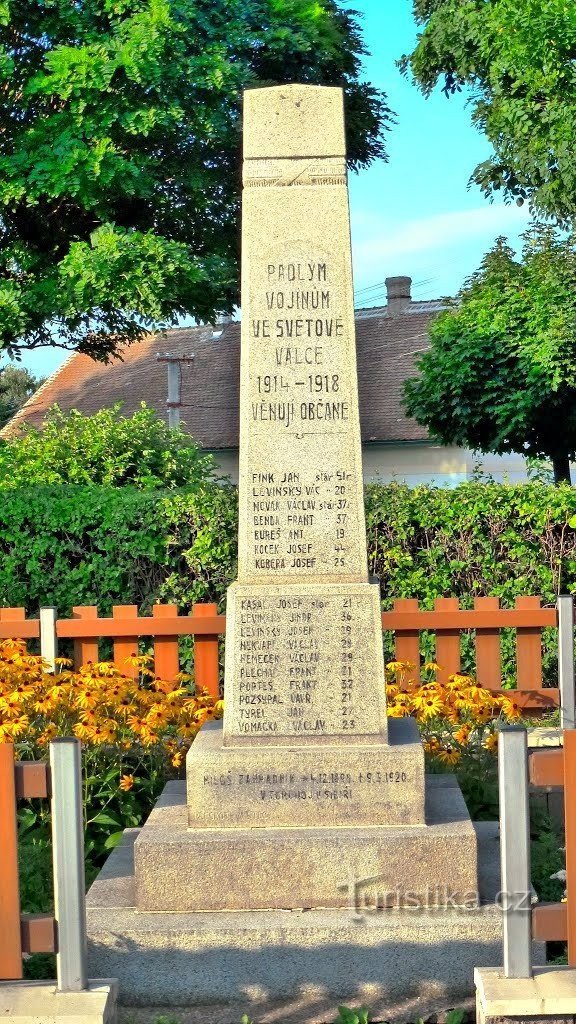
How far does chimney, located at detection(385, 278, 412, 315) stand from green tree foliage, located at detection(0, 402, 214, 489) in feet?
84.1

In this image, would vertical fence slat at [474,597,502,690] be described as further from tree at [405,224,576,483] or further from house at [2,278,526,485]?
house at [2,278,526,485]

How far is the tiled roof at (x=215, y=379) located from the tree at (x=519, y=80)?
9.52m

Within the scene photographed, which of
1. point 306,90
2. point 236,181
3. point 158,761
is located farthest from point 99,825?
point 236,181

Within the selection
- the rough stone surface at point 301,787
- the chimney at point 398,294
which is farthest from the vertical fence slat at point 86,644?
the chimney at point 398,294

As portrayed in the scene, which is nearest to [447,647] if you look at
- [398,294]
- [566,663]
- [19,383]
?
[566,663]

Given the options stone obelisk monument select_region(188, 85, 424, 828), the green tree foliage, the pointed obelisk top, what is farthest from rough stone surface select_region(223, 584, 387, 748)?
the green tree foliage

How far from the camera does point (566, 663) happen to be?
22.9 feet

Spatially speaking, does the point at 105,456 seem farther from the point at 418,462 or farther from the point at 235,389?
the point at 235,389

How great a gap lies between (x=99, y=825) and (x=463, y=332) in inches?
686

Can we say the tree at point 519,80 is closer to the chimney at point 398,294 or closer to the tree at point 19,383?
the chimney at point 398,294

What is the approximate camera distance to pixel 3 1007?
3.45 metres

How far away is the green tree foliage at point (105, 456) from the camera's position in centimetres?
1202

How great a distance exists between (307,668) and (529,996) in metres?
1.61

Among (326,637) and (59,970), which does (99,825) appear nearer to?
(326,637)
